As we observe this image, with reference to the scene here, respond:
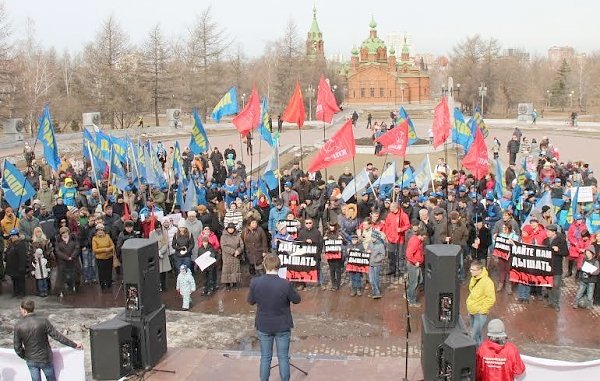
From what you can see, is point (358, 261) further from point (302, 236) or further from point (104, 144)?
point (104, 144)

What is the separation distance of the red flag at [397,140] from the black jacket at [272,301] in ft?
28.4

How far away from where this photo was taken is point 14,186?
14805 mm

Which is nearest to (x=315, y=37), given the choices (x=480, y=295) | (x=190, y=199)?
(x=190, y=199)

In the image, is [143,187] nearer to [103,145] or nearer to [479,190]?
[103,145]

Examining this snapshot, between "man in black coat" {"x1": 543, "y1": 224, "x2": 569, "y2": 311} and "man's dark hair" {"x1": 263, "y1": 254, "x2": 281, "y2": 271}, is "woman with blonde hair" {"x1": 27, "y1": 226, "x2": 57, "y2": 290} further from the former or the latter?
"man in black coat" {"x1": 543, "y1": 224, "x2": 569, "y2": 311}

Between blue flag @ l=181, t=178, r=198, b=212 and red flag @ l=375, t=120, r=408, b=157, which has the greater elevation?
red flag @ l=375, t=120, r=408, b=157

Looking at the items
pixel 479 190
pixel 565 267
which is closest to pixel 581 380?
pixel 565 267

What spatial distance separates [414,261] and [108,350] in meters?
5.70

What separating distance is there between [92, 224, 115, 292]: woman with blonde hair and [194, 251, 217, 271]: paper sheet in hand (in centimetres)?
182

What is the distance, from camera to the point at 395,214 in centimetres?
1280

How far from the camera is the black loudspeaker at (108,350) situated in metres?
7.53

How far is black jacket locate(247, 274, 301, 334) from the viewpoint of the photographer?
22.8ft

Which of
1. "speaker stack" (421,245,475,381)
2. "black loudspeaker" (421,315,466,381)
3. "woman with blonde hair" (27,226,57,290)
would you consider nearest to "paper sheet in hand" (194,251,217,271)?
"woman with blonde hair" (27,226,57,290)

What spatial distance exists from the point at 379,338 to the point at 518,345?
206 cm
